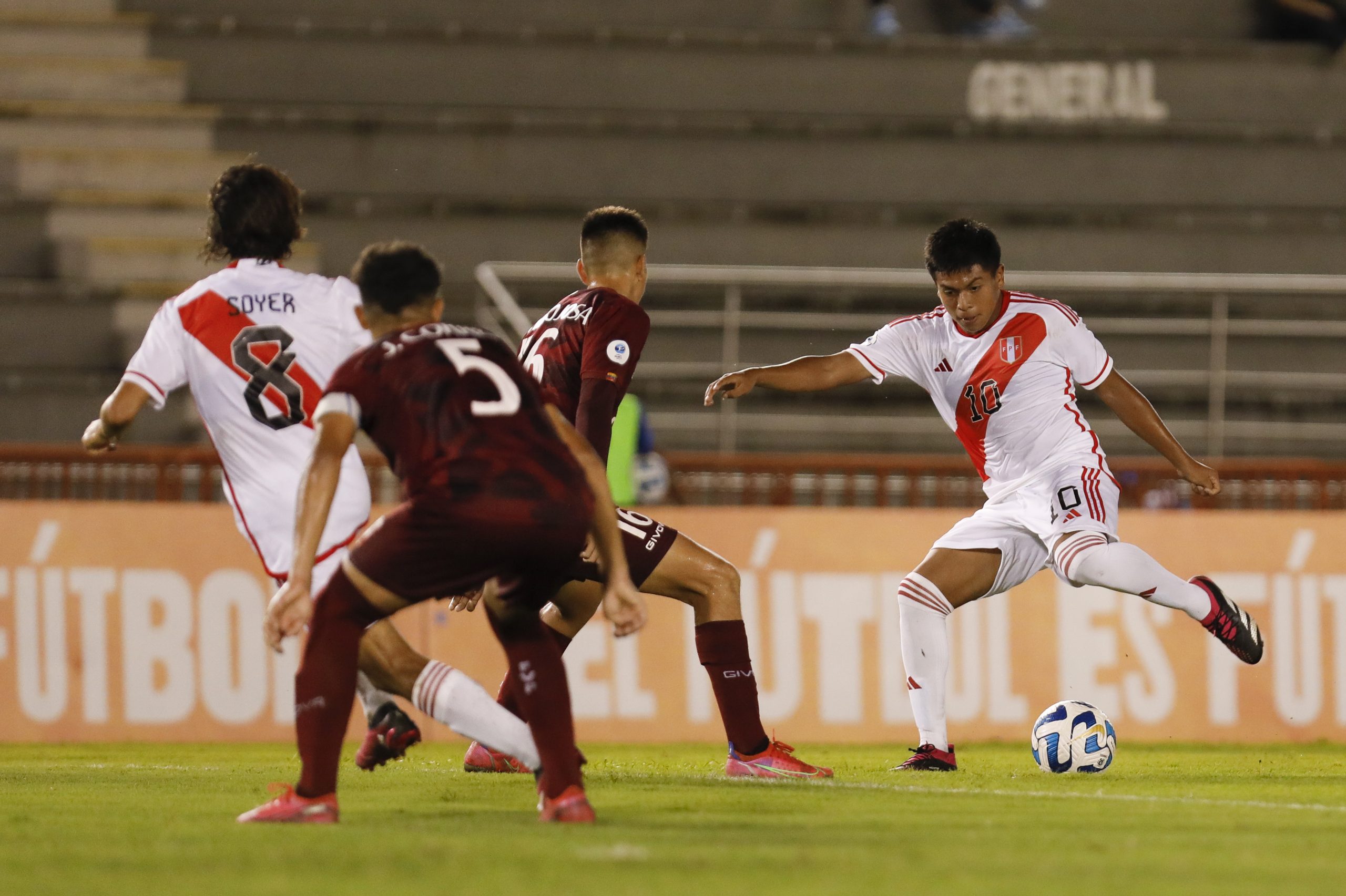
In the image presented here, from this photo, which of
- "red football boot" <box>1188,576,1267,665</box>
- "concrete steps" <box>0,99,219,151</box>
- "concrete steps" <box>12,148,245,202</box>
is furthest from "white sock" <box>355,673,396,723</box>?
"concrete steps" <box>0,99,219,151</box>

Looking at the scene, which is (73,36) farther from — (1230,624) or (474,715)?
(474,715)

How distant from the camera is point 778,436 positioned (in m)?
14.1

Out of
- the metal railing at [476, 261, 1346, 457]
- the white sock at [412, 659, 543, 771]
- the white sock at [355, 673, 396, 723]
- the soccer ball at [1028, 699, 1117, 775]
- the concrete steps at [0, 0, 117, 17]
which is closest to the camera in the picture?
the white sock at [412, 659, 543, 771]

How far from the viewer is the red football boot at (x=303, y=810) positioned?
505 cm

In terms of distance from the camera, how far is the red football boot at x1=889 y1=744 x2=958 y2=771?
7.39m

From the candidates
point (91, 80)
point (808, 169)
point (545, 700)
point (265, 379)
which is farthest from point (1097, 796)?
point (91, 80)

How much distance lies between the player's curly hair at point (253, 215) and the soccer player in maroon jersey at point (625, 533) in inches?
43.2

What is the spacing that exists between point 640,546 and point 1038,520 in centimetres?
185

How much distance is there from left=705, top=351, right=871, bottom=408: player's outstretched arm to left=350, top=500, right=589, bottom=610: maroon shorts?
2.41 m

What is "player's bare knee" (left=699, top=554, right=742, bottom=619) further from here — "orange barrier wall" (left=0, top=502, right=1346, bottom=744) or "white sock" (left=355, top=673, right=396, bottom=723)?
"orange barrier wall" (left=0, top=502, right=1346, bottom=744)

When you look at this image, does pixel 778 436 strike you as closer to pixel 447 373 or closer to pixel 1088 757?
pixel 1088 757

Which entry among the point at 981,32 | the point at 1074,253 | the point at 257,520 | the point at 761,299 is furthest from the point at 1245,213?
the point at 257,520

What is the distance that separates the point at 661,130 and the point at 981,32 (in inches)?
127

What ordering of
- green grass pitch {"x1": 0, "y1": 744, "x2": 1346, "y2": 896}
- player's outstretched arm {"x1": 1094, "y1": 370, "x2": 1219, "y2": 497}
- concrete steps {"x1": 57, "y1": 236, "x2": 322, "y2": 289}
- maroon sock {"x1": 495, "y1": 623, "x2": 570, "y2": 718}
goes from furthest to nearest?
1. concrete steps {"x1": 57, "y1": 236, "x2": 322, "y2": 289}
2. player's outstretched arm {"x1": 1094, "y1": 370, "x2": 1219, "y2": 497}
3. maroon sock {"x1": 495, "y1": 623, "x2": 570, "y2": 718}
4. green grass pitch {"x1": 0, "y1": 744, "x2": 1346, "y2": 896}
